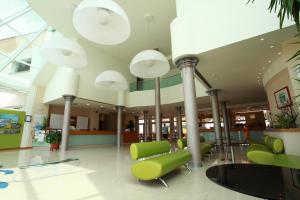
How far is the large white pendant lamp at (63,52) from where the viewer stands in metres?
3.91

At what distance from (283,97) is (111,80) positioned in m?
6.11

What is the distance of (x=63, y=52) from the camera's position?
414 cm

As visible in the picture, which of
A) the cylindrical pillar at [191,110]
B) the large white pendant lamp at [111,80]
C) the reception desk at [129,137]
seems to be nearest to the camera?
the cylindrical pillar at [191,110]

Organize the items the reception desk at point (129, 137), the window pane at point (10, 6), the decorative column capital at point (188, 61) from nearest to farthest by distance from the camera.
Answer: the decorative column capital at point (188, 61) < the window pane at point (10, 6) < the reception desk at point (129, 137)

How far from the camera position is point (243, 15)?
4.40m

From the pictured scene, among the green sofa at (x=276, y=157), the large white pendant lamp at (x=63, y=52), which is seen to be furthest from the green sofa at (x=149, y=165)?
the large white pendant lamp at (x=63, y=52)

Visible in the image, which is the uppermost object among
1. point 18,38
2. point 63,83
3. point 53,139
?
point 18,38

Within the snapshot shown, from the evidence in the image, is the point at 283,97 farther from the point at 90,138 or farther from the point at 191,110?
the point at 90,138

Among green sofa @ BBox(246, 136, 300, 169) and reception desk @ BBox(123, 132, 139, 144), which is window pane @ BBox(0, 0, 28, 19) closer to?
green sofa @ BBox(246, 136, 300, 169)

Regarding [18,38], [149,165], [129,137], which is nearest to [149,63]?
[149,165]

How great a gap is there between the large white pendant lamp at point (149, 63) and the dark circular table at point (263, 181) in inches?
121

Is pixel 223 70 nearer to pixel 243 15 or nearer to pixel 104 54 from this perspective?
pixel 243 15

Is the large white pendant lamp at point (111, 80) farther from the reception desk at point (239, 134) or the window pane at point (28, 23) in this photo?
the reception desk at point (239, 134)

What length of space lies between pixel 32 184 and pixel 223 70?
6.85 m
